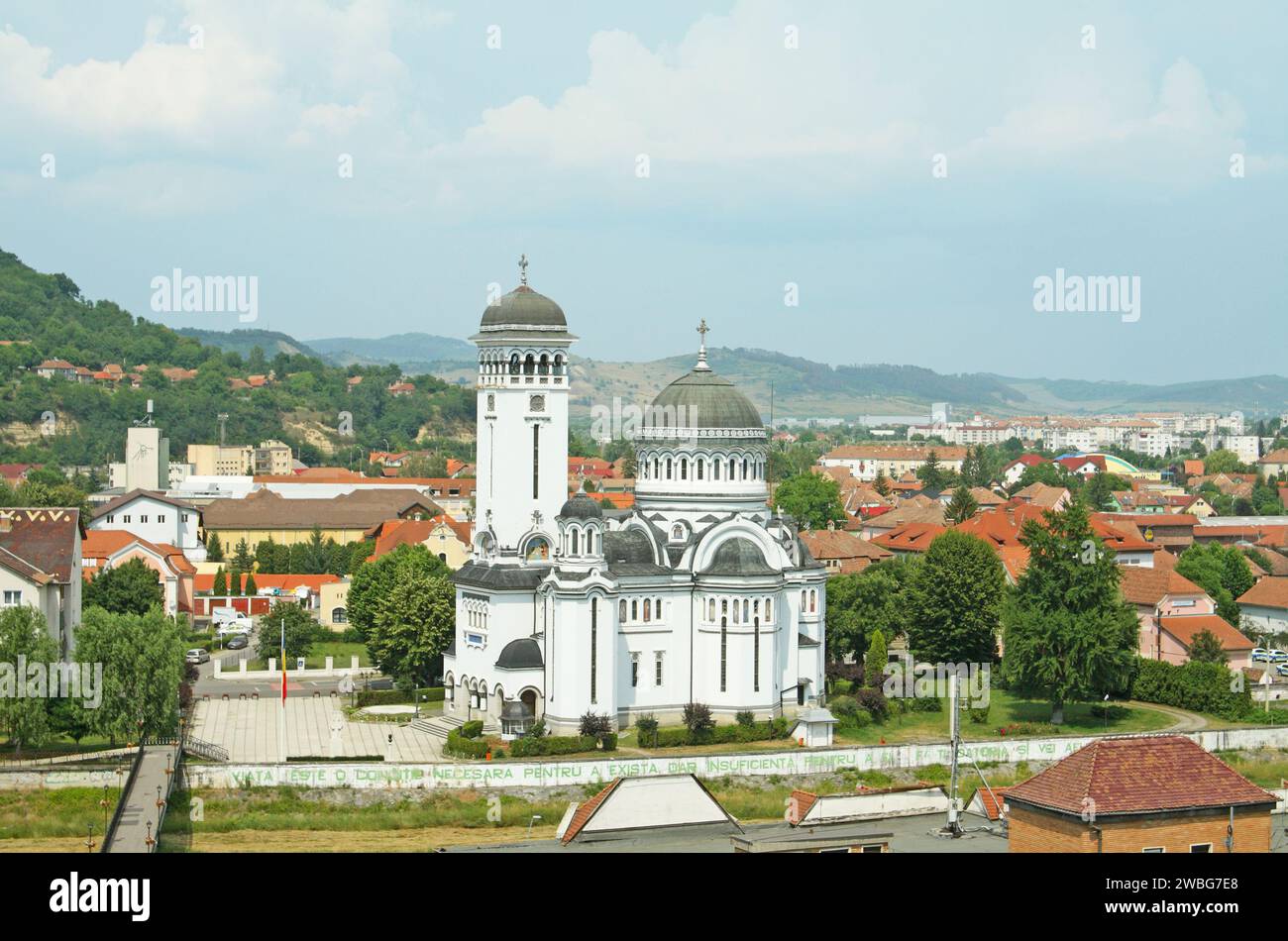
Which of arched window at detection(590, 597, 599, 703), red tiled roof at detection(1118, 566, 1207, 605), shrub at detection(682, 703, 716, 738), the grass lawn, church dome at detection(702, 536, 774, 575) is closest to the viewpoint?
the grass lawn

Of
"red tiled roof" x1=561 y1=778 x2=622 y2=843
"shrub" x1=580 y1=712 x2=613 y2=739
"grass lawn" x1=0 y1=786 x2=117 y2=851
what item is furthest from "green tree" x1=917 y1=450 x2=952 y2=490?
"red tiled roof" x1=561 y1=778 x2=622 y2=843

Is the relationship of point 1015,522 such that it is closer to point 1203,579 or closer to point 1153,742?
point 1203,579

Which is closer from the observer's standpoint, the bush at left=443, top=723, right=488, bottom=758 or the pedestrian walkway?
the pedestrian walkway

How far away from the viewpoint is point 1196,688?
58062 millimetres

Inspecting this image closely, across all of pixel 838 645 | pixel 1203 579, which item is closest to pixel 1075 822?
pixel 838 645

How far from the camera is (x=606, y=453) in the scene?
19412 centimetres

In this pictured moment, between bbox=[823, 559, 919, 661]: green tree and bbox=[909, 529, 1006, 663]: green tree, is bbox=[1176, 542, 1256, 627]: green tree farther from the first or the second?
bbox=[823, 559, 919, 661]: green tree

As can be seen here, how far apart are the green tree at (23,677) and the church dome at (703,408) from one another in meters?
19.6

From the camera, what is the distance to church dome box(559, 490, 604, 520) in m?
51.7

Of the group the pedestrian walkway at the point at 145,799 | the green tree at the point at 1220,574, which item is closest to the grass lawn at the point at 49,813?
the pedestrian walkway at the point at 145,799

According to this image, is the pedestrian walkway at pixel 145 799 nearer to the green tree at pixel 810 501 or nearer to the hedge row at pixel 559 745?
the hedge row at pixel 559 745

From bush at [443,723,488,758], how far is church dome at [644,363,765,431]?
1226 cm

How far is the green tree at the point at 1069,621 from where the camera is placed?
54.4 m
